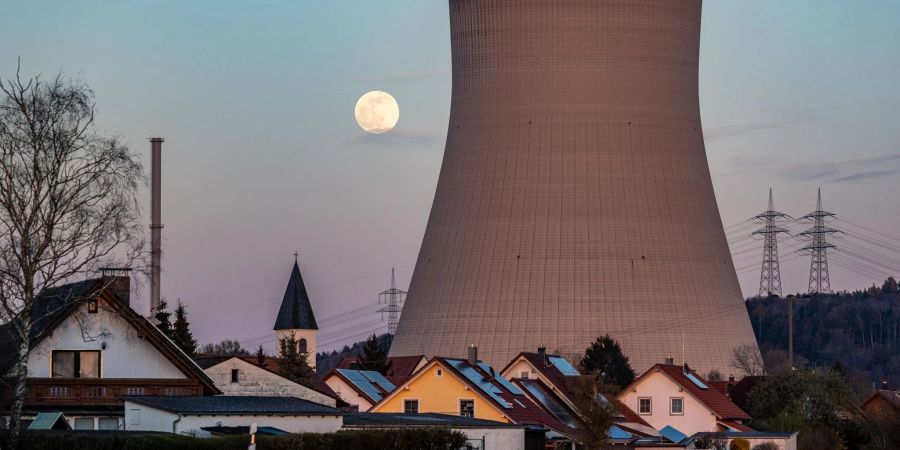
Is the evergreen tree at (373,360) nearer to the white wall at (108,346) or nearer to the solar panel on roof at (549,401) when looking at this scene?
the solar panel on roof at (549,401)

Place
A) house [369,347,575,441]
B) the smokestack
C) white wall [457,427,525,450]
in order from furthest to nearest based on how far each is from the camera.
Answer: the smokestack → house [369,347,575,441] → white wall [457,427,525,450]

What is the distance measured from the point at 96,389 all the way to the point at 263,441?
14.3 ft

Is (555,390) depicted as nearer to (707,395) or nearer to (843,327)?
(707,395)

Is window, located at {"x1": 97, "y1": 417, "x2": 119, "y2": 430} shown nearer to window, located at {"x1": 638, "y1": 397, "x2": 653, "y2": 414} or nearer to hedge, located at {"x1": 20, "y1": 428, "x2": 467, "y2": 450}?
hedge, located at {"x1": 20, "y1": 428, "x2": 467, "y2": 450}

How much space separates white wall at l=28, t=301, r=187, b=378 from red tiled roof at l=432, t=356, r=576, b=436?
7295 millimetres

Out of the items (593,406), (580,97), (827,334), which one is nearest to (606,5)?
(580,97)

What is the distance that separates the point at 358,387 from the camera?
38.3m

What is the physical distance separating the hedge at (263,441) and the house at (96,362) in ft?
10.9

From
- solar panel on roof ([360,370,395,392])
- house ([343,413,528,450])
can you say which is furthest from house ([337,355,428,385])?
house ([343,413,528,450])

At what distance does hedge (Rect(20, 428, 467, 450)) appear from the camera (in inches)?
743

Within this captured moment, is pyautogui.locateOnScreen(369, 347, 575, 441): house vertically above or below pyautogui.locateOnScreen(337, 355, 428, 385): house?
below

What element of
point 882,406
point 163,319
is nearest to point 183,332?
point 163,319

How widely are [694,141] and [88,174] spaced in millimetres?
26232

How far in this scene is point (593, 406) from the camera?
2969 centimetres
